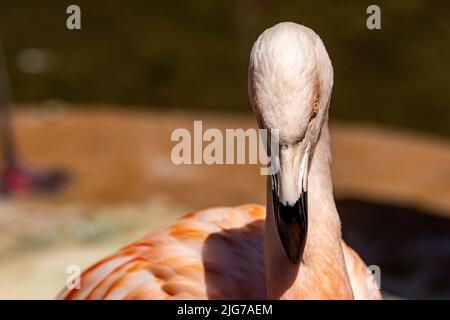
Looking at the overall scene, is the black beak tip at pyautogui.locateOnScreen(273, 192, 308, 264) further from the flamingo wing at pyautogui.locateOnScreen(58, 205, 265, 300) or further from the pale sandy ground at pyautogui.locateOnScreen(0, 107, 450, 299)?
the pale sandy ground at pyautogui.locateOnScreen(0, 107, 450, 299)

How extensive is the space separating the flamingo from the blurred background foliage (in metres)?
4.77

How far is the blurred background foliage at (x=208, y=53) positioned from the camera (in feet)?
25.3

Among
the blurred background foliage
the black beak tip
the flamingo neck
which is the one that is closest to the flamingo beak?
the black beak tip

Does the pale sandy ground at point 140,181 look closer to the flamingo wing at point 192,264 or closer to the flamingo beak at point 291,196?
the flamingo wing at point 192,264

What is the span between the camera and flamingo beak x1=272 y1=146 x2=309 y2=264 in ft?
6.35

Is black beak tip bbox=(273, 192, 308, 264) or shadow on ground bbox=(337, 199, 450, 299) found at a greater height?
black beak tip bbox=(273, 192, 308, 264)

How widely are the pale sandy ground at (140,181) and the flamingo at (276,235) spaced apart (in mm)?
1598

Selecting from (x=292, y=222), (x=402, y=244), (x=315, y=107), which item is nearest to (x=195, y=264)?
(x=292, y=222)

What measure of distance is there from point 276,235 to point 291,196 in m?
0.29

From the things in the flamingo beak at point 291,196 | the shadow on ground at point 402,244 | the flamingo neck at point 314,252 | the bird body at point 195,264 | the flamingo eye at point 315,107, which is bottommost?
the shadow on ground at point 402,244

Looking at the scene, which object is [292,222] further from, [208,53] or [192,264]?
[208,53]

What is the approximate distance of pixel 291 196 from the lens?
76.5 inches

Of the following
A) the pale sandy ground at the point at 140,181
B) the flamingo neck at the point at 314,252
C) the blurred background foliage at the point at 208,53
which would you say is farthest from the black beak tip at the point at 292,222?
the blurred background foliage at the point at 208,53
